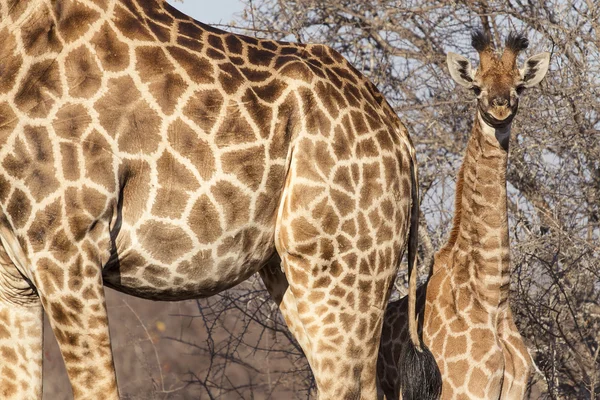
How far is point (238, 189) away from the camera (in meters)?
4.26

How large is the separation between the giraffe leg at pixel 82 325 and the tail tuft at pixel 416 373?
1836 millimetres

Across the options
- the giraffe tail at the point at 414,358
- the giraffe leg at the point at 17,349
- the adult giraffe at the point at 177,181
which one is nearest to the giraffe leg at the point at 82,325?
the adult giraffe at the point at 177,181

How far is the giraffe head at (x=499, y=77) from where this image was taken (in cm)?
524

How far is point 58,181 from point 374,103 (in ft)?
5.82

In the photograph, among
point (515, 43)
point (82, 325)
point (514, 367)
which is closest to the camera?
point (82, 325)

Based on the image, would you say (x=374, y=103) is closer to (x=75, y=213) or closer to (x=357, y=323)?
A: (x=357, y=323)

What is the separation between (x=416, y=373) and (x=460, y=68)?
5.90 ft

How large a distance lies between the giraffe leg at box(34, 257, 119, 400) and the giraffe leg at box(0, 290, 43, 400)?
1.76 feet

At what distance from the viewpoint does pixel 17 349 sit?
14.6 ft

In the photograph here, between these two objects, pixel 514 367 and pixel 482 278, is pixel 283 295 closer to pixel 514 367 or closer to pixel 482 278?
pixel 482 278

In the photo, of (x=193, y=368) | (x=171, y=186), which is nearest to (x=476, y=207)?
(x=171, y=186)

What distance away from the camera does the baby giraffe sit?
18.0 feet

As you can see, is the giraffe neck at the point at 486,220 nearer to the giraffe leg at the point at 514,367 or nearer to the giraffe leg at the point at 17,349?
the giraffe leg at the point at 514,367

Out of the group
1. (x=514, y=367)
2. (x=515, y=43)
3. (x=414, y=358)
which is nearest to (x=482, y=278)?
(x=514, y=367)
